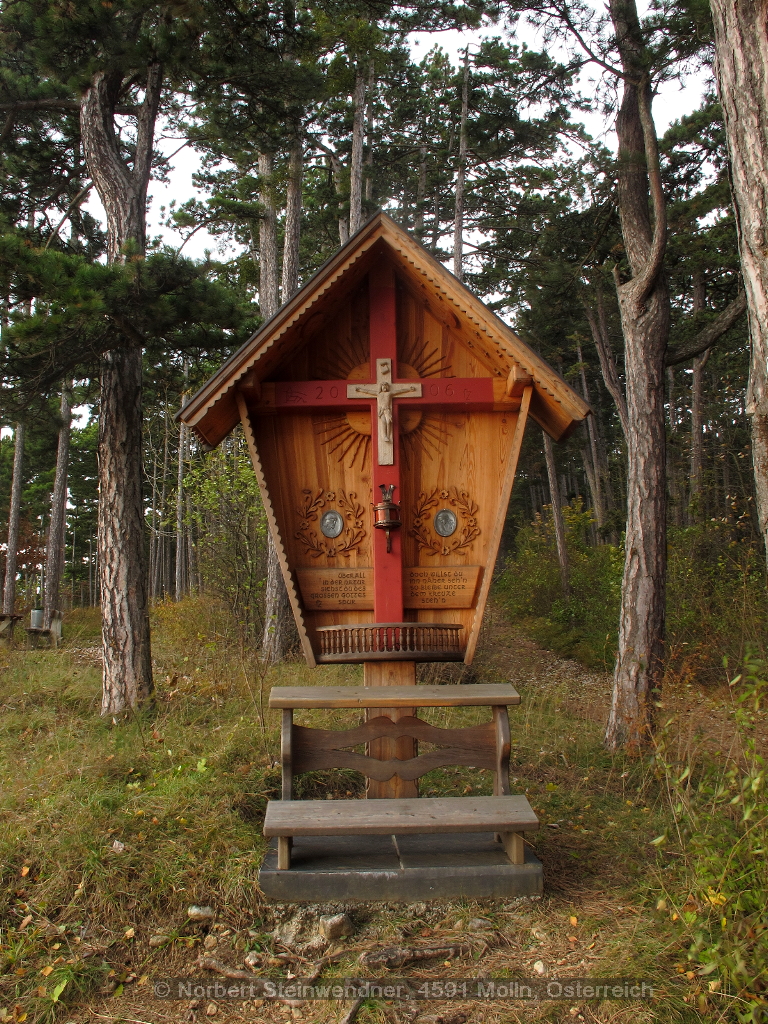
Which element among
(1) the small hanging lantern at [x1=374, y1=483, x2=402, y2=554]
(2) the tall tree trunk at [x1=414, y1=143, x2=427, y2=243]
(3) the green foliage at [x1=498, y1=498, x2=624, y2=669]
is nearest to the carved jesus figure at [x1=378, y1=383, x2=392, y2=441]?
(1) the small hanging lantern at [x1=374, y1=483, x2=402, y2=554]

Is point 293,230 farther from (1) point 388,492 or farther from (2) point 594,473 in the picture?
(2) point 594,473

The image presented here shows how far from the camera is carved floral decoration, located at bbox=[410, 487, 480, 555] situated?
15.0ft

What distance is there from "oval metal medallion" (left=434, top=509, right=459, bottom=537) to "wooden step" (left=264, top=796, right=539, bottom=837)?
167cm

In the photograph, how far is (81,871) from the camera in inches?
158

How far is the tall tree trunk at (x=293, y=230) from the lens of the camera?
11.2 m

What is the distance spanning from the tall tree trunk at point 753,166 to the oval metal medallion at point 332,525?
247cm

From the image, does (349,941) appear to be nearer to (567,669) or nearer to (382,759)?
(382,759)

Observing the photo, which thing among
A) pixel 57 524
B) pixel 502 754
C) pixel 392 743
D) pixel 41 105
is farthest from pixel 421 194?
pixel 502 754

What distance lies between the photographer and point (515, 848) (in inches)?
158

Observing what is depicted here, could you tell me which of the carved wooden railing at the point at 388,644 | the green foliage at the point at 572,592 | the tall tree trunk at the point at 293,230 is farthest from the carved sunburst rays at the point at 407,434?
the green foliage at the point at 572,592

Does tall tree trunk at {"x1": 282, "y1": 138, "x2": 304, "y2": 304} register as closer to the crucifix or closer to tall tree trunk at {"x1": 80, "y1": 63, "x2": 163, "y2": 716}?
tall tree trunk at {"x1": 80, "y1": 63, "x2": 163, "y2": 716}

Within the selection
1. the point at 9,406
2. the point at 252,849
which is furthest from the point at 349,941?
the point at 9,406

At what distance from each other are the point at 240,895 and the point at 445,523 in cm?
257

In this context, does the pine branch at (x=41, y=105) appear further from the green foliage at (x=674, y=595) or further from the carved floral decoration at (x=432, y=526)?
the green foliage at (x=674, y=595)
